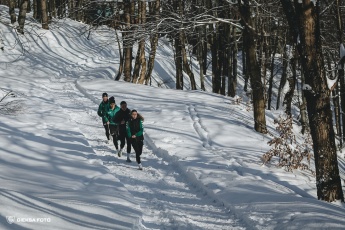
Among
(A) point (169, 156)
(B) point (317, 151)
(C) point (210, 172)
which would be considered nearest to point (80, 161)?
(A) point (169, 156)

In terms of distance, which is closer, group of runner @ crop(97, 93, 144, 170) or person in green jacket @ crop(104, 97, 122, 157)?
group of runner @ crop(97, 93, 144, 170)

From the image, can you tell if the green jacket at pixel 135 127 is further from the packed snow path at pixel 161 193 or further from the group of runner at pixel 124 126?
the packed snow path at pixel 161 193

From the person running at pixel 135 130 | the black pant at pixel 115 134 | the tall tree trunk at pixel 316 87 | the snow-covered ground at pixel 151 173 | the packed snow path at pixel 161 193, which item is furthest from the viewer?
the black pant at pixel 115 134

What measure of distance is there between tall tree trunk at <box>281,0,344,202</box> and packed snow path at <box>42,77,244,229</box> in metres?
2.00

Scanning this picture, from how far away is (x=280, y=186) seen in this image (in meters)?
9.02

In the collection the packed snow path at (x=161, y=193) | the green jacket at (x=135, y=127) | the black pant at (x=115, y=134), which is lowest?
the packed snow path at (x=161, y=193)

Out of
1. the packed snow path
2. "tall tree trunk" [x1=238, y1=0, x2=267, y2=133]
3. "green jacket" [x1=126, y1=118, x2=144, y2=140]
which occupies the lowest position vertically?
the packed snow path

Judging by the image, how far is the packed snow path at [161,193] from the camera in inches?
285

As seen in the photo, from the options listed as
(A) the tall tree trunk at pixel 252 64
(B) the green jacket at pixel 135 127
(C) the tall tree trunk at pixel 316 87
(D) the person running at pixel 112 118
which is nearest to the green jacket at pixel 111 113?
(D) the person running at pixel 112 118

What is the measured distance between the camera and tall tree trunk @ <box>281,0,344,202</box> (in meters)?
6.99

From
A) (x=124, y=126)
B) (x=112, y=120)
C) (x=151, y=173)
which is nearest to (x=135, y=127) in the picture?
(x=124, y=126)

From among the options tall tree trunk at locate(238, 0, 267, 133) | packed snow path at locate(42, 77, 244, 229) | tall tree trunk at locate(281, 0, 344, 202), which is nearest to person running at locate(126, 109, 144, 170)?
packed snow path at locate(42, 77, 244, 229)

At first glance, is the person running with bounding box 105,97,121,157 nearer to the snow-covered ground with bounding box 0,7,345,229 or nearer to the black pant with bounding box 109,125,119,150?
the black pant with bounding box 109,125,119,150

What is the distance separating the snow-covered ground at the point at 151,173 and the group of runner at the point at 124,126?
0.49m
